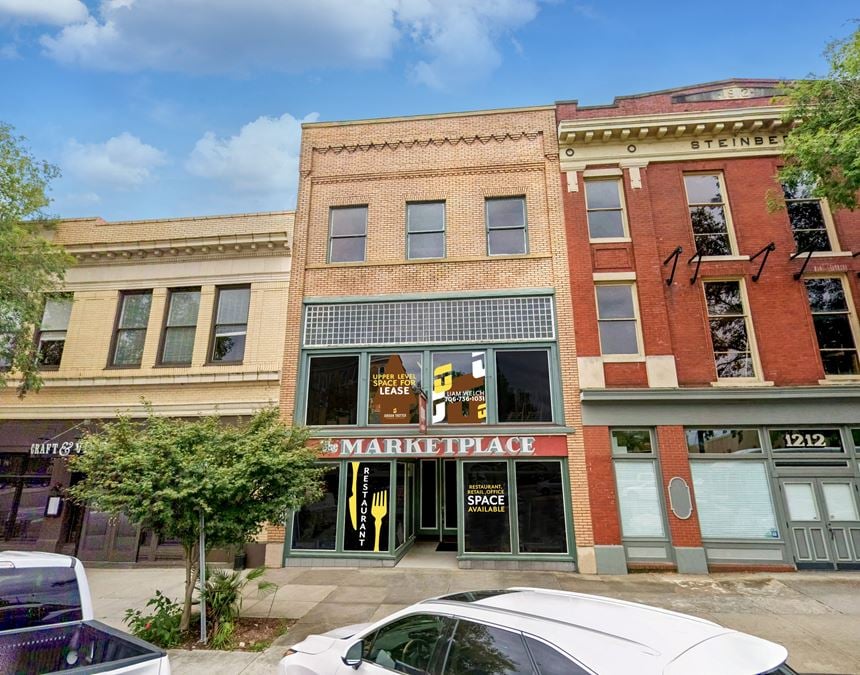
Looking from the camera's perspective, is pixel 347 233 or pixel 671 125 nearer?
pixel 671 125

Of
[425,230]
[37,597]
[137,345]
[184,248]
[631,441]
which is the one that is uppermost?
[425,230]

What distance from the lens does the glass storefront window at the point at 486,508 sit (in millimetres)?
11500

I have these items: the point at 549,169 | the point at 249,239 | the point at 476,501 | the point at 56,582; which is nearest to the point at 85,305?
the point at 249,239

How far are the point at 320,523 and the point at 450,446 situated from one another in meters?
4.07

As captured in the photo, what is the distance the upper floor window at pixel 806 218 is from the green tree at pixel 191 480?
1496 centimetres

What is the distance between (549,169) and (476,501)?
33.8 ft

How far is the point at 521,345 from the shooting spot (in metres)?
12.9

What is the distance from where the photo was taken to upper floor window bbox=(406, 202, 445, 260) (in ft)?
46.6

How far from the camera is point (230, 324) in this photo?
14.0m

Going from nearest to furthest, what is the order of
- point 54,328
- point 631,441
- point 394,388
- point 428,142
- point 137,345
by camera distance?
point 631,441, point 394,388, point 137,345, point 54,328, point 428,142

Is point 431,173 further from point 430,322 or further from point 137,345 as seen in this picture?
point 137,345

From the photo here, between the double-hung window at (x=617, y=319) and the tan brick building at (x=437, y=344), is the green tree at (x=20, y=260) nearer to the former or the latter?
the tan brick building at (x=437, y=344)

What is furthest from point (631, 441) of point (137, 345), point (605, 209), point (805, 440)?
point (137, 345)

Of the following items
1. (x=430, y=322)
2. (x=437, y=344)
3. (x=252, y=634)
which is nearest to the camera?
(x=252, y=634)
